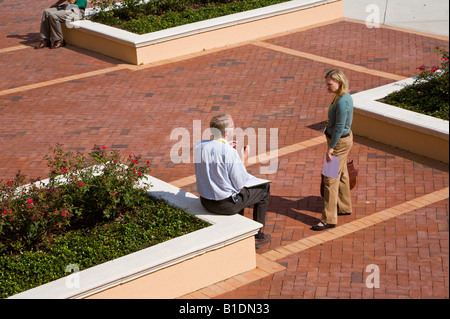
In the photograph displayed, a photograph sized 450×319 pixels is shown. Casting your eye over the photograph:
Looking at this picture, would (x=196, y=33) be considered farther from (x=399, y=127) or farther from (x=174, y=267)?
(x=174, y=267)

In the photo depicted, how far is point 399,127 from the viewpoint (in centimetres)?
903

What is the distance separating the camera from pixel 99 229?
682 centimetres

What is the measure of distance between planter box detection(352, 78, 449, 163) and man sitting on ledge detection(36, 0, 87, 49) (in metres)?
7.43

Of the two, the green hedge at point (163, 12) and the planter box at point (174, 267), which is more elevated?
the green hedge at point (163, 12)

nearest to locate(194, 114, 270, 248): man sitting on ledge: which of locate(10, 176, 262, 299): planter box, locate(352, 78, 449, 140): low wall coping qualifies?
locate(10, 176, 262, 299): planter box

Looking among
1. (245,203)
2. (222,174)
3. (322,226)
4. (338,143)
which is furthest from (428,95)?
(222,174)

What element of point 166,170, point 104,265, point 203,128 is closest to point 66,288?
point 104,265

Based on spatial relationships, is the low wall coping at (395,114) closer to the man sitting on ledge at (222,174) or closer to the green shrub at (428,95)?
the green shrub at (428,95)

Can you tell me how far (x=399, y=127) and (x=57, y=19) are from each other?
8542 millimetres

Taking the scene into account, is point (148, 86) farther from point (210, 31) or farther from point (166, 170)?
point (166, 170)
